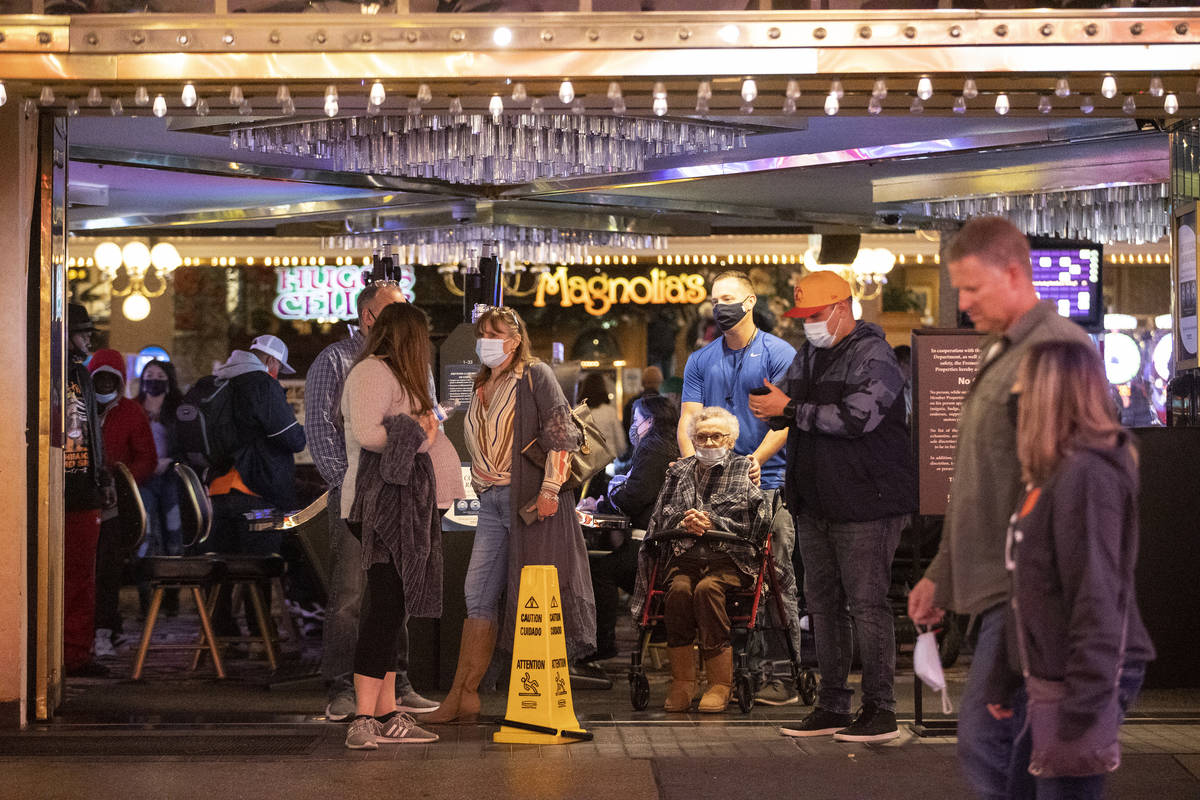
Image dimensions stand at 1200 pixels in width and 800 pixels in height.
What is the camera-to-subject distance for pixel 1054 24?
5.64 meters

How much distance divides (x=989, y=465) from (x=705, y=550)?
3.73 m

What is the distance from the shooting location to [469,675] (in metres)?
6.50

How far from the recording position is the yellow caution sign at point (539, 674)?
240 inches

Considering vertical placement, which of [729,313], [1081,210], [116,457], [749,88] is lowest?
[116,457]

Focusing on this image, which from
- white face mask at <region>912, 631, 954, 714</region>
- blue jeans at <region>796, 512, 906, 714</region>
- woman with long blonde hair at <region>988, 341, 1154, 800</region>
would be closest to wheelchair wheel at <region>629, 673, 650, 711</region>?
blue jeans at <region>796, 512, 906, 714</region>

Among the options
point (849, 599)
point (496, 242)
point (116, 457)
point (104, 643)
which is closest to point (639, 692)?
point (849, 599)

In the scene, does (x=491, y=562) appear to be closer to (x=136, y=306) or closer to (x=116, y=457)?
(x=116, y=457)

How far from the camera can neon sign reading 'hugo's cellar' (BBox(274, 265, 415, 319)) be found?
16891mm

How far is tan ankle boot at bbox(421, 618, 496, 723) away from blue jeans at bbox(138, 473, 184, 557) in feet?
17.9

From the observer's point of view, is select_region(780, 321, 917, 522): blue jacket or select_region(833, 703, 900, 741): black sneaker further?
select_region(833, 703, 900, 741): black sneaker

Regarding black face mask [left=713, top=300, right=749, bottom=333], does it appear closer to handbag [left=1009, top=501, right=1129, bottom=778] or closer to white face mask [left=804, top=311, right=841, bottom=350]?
white face mask [left=804, top=311, right=841, bottom=350]

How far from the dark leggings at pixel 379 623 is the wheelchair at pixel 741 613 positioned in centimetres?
150

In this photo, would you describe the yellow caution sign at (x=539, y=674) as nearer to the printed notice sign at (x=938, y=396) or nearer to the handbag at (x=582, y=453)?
the handbag at (x=582, y=453)

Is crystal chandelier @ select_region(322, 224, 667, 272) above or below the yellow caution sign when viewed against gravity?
above
